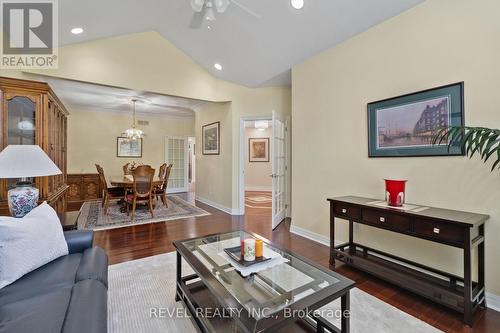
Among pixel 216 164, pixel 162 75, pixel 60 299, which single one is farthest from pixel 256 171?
pixel 60 299

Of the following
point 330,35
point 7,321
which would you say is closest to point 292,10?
point 330,35

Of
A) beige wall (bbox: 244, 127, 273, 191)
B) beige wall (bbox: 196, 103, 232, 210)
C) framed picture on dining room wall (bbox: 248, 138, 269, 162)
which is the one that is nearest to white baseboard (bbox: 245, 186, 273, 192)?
beige wall (bbox: 244, 127, 273, 191)

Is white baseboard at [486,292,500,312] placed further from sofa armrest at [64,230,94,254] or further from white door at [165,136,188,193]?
white door at [165,136,188,193]

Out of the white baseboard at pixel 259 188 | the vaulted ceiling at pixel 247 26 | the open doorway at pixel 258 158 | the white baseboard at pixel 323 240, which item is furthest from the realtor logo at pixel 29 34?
the white baseboard at pixel 259 188

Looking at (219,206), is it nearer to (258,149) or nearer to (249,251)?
(258,149)

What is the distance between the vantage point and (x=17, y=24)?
2.93 meters

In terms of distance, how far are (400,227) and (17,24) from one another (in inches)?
194

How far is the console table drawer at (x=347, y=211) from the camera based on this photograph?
2.44m

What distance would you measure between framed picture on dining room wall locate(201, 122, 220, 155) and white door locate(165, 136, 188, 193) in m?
2.10

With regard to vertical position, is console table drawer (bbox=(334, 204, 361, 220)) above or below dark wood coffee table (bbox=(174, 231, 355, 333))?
above

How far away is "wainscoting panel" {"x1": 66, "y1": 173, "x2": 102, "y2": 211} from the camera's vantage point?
598 cm

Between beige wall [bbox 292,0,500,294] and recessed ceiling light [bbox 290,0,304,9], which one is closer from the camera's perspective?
beige wall [bbox 292,0,500,294]

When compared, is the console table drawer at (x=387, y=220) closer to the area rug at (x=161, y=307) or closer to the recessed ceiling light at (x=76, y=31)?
the area rug at (x=161, y=307)

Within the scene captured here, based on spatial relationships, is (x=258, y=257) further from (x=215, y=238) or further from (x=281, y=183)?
(x=281, y=183)
